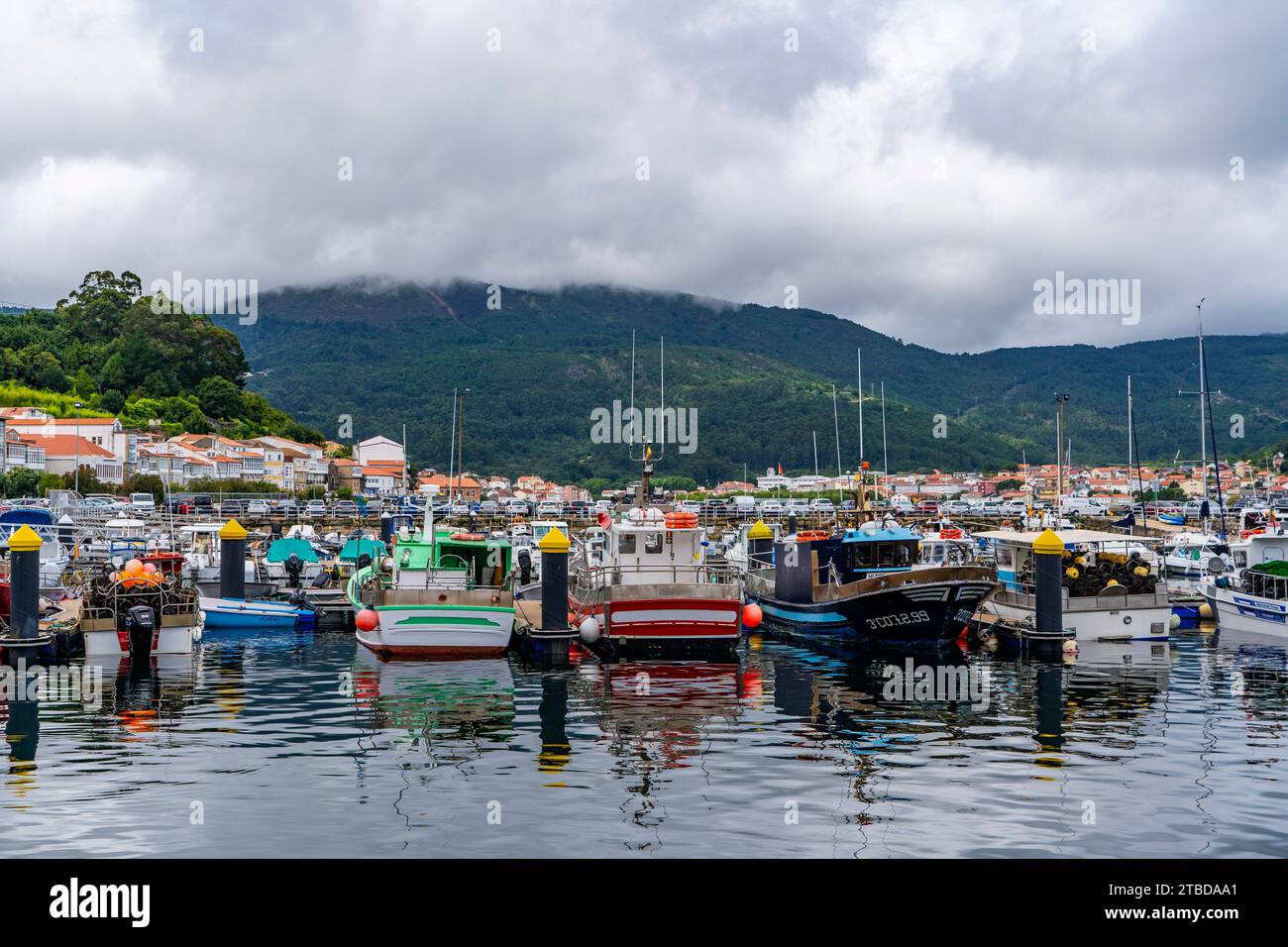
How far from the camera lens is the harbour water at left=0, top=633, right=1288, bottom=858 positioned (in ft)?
45.5

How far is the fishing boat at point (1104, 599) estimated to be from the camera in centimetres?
3353

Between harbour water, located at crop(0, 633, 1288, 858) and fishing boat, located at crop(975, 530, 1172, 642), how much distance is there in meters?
4.57

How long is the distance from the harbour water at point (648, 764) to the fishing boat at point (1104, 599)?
4570 millimetres

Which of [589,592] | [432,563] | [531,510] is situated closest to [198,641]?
[432,563]

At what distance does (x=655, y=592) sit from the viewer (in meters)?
29.0

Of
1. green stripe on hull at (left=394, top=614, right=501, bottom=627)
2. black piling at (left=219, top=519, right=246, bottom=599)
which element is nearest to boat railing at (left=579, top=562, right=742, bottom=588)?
green stripe on hull at (left=394, top=614, right=501, bottom=627)

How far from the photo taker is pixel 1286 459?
172500 millimetres

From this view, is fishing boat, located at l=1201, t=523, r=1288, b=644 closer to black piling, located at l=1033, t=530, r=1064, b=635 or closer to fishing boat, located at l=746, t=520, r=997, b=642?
fishing boat, located at l=746, t=520, r=997, b=642

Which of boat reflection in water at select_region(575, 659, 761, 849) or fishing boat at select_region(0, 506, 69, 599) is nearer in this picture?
boat reflection in water at select_region(575, 659, 761, 849)

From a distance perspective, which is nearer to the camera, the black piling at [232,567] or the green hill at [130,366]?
the black piling at [232,567]

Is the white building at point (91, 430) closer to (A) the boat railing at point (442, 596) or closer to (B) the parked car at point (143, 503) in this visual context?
(B) the parked car at point (143, 503)

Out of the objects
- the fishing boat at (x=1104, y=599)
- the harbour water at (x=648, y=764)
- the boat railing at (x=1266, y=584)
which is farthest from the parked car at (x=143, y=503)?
the boat railing at (x=1266, y=584)
